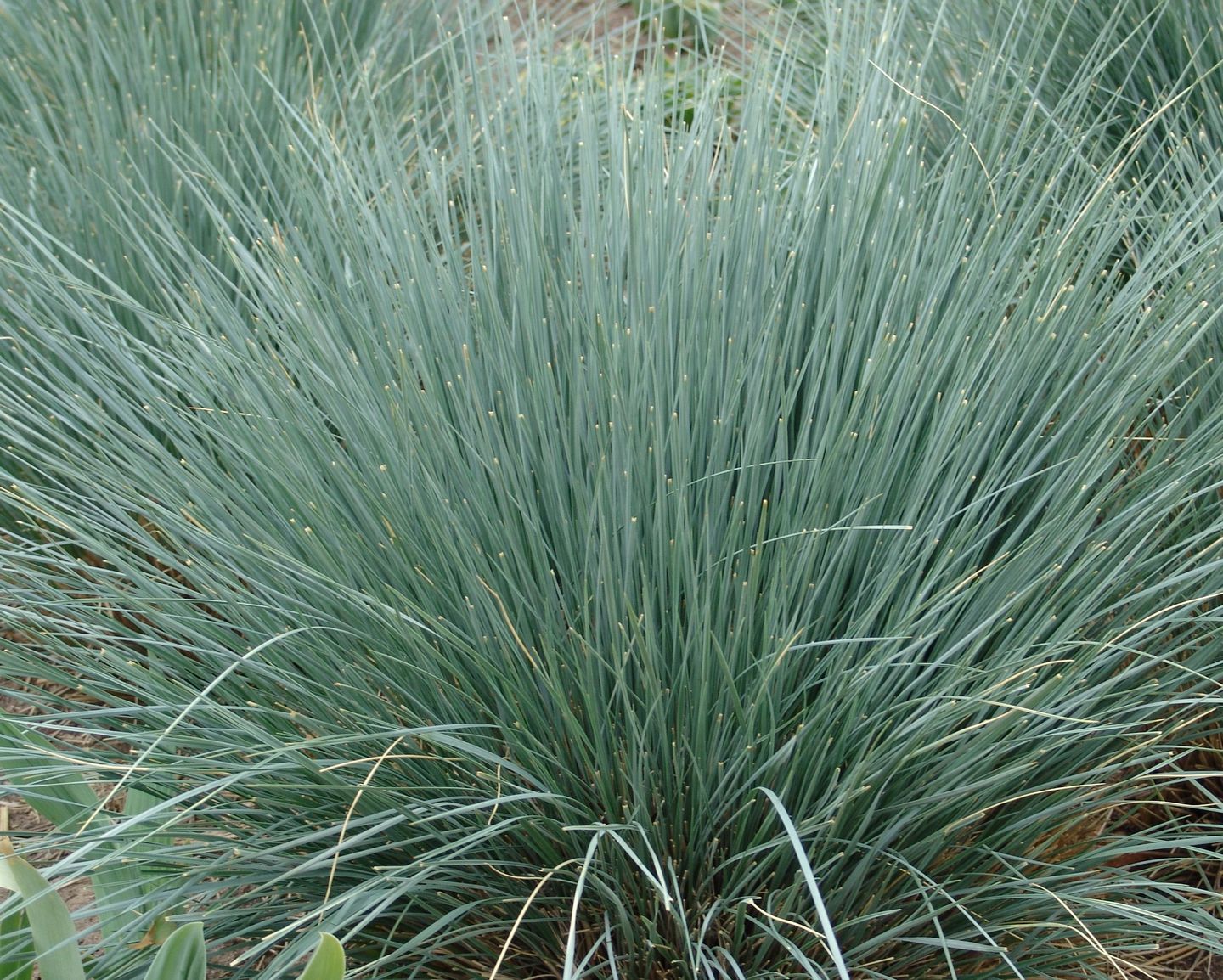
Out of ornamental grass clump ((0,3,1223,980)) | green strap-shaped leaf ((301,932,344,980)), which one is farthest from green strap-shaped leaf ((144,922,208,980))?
green strap-shaped leaf ((301,932,344,980))

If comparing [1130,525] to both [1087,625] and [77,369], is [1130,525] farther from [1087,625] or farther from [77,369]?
[77,369]

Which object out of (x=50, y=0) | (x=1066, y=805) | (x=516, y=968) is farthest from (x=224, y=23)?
(x=1066, y=805)

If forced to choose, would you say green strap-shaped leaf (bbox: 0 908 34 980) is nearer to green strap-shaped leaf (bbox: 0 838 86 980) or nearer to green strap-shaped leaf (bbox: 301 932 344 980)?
green strap-shaped leaf (bbox: 0 838 86 980)

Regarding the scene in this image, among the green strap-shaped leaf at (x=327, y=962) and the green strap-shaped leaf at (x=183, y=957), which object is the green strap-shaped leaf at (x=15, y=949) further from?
the green strap-shaped leaf at (x=327, y=962)

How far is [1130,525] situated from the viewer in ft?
4.82

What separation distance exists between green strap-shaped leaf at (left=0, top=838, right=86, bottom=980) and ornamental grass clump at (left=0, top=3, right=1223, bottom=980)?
0.06 meters

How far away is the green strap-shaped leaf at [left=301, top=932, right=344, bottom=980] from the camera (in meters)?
1.11

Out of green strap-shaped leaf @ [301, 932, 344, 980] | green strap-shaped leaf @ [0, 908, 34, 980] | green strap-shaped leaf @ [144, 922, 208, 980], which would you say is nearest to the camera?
green strap-shaped leaf @ [301, 932, 344, 980]

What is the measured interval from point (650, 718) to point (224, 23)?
217 centimetres

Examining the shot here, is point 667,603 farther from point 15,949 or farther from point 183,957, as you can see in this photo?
point 15,949

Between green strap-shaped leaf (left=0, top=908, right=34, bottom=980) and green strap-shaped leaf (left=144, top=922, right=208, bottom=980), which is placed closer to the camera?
green strap-shaped leaf (left=144, top=922, right=208, bottom=980)

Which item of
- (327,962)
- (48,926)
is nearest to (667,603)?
(327,962)

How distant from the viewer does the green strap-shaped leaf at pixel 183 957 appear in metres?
1.23

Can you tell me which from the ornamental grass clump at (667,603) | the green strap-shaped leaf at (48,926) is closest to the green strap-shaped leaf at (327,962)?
the ornamental grass clump at (667,603)
